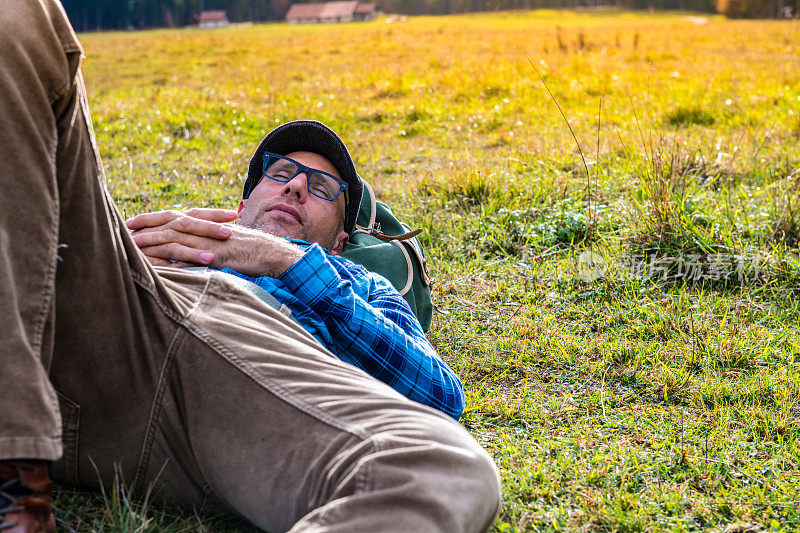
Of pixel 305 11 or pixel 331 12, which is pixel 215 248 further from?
pixel 305 11

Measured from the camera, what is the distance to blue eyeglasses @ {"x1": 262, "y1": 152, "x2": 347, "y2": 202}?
362cm

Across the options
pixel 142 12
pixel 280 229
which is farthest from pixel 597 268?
pixel 142 12

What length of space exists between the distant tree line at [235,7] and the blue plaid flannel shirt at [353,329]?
244ft

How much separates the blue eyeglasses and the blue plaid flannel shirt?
102 centimetres

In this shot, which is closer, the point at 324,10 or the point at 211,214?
the point at 211,214

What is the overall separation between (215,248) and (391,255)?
124 cm

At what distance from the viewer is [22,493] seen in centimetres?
165

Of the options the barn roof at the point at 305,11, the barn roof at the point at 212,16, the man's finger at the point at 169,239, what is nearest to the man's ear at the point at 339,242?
the man's finger at the point at 169,239

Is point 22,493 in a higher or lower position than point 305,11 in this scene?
lower

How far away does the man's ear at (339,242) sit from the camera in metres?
3.74

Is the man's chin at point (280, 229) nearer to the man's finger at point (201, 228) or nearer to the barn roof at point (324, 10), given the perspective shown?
the man's finger at point (201, 228)

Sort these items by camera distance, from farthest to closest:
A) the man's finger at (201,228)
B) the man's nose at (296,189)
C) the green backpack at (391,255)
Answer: the green backpack at (391,255) → the man's nose at (296,189) → the man's finger at (201,228)

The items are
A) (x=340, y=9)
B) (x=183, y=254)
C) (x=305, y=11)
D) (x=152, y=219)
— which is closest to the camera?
(x=183, y=254)

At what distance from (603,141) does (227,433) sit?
21.7 ft
